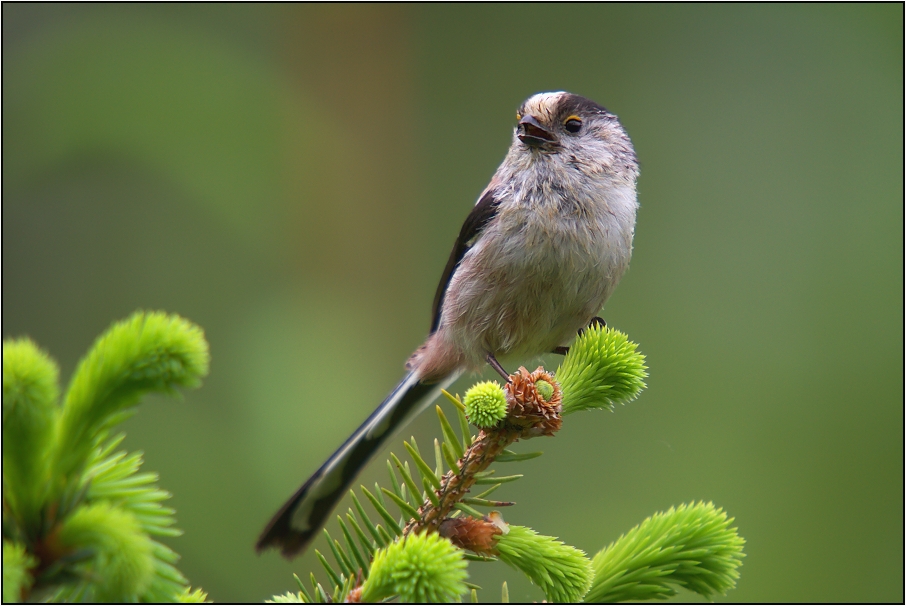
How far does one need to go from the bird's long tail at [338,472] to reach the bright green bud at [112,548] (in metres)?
0.98

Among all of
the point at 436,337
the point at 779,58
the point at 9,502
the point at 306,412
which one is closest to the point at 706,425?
the point at 436,337

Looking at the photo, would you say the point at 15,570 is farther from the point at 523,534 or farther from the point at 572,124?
the point at 572,124

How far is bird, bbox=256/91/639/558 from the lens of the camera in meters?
2.47

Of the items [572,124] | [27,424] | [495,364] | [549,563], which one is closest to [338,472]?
[495,364]

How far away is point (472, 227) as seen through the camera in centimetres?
281

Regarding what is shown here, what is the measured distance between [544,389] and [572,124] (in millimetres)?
1649

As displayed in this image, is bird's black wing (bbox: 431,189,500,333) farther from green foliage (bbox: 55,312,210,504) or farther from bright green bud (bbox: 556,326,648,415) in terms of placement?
green foliage (bbox: 55,312,210,504)

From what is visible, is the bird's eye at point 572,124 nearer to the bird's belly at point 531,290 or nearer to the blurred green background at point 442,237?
the bird's belly at point 531,290

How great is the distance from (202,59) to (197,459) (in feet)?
7.14

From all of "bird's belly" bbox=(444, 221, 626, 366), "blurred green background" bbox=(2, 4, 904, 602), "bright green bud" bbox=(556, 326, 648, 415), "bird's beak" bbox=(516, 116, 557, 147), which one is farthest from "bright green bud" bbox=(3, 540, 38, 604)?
"bird's beak" bbox=(516, 116, 557, 147)

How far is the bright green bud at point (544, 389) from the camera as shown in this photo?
1507 mm

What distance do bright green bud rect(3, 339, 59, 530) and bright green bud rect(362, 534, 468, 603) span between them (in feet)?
1.64

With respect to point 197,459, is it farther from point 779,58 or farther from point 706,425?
point 779,58

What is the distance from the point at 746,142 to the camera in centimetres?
531
